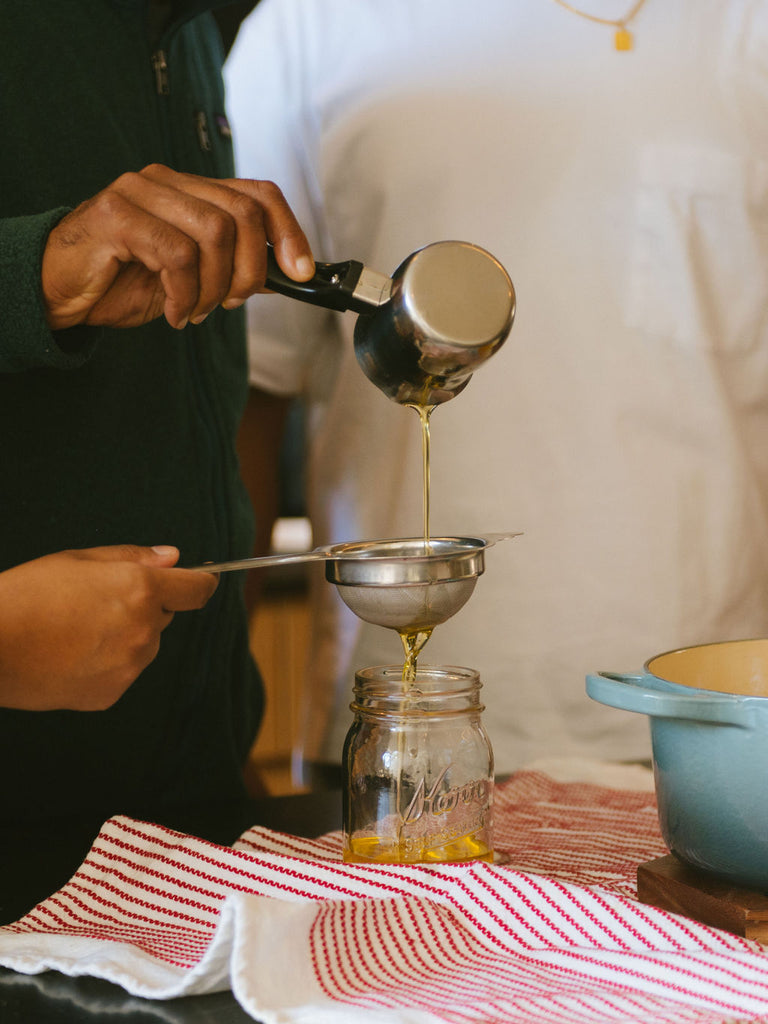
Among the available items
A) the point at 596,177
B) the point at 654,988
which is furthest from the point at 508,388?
the point at 654,988

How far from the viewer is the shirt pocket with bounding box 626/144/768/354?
1362 millimetres

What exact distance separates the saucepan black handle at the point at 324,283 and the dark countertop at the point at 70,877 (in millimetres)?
403

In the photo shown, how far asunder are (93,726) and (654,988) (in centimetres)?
67

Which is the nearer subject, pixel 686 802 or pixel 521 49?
pixel 686 802

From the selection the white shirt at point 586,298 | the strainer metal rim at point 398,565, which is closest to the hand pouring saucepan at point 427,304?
the strainer metal rim at point 398,565

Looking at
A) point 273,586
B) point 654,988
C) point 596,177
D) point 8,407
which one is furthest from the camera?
point 273,586

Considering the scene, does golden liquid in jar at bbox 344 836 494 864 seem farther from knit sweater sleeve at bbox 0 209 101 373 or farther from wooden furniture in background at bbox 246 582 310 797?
wooden furniture in background at bbox 246 582 310 797

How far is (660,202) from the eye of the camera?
53.6 inches

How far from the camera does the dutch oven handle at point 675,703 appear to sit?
0.61 metres

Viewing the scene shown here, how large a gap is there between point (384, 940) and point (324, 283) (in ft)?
1.34

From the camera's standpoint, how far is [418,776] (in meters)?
0.76

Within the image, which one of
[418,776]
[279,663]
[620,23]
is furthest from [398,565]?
[279,663]

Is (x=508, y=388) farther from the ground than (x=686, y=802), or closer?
farther from the ground

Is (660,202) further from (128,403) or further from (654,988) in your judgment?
(654,988)
